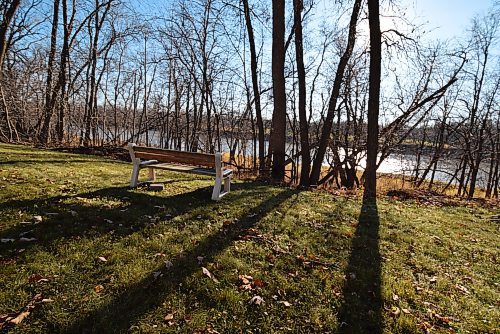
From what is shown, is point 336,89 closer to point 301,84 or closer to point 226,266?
point 301,84

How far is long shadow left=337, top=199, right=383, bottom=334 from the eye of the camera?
8.90 feet

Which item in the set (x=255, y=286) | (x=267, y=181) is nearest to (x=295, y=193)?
(x=267, y=181)

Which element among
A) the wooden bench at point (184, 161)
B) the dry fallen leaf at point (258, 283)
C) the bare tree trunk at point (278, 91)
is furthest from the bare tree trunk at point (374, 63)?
the dry fallen leaf at point (258, 283)

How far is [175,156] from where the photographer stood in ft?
19.0

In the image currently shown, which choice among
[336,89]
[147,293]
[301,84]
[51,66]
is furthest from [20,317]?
[51,66]

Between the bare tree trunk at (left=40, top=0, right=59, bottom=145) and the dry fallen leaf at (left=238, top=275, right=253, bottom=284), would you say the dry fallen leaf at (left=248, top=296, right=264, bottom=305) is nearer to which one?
the dry fallen leaf at (left=238, top=275, right=253, bottom=284)

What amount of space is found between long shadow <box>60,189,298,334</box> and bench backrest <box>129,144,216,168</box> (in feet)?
5.55

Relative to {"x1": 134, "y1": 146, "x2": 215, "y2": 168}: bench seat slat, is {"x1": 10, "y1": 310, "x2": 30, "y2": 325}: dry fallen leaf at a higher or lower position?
lower

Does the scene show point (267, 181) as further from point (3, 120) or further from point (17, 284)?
point (3, 120)

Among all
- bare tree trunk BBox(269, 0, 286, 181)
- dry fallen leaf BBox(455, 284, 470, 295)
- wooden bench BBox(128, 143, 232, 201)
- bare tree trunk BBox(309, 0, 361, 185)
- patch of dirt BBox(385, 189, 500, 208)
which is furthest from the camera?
bare tree trunk BBox(309, 0, 361, 185)

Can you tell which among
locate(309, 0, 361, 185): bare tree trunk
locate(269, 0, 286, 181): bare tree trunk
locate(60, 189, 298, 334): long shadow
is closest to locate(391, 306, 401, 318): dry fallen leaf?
locate(60, 189, 298, 334): long shadow

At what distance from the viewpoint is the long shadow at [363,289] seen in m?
2.71

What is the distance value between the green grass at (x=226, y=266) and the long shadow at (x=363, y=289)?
16mm

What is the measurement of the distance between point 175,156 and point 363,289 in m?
4.04
